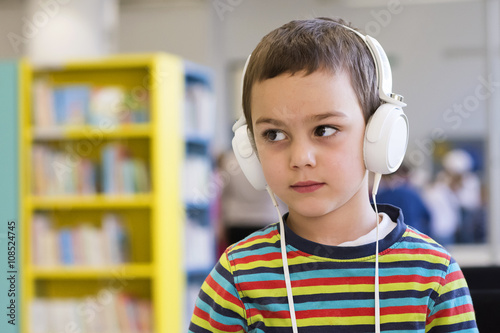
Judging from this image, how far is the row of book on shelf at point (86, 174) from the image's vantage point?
3.72 m

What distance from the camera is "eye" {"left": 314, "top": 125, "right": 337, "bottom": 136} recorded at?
0.87 m

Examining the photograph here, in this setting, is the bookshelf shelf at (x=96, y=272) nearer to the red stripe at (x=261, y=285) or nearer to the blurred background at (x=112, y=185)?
the blurred background at (x=112, y=185)

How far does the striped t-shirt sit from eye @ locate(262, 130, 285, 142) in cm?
16

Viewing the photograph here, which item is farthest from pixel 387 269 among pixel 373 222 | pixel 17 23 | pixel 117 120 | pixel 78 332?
pixel 17 23

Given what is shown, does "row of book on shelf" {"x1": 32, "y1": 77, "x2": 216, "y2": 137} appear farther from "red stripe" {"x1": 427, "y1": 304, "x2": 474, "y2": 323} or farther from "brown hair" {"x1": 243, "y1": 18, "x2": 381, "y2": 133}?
"red stripe" {"x1": 427, "y1": 304, "x2": 474, "y2": 323}

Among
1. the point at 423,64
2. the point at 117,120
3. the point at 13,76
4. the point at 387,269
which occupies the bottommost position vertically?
the point at 387,269

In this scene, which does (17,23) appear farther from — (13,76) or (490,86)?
(490,86)

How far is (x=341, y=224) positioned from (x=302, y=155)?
15 cm

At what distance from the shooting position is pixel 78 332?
3.79 metres

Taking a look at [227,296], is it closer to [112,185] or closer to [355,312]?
[355,312]

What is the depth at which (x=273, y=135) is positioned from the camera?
0.91m

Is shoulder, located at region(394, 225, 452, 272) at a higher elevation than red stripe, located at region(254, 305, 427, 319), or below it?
higher

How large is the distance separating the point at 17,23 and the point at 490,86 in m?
5.13

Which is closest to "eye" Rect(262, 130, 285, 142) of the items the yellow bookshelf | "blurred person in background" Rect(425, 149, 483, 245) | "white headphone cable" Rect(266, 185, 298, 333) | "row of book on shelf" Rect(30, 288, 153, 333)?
"white headphone cable" Rect(266, 185, 298, 333)
